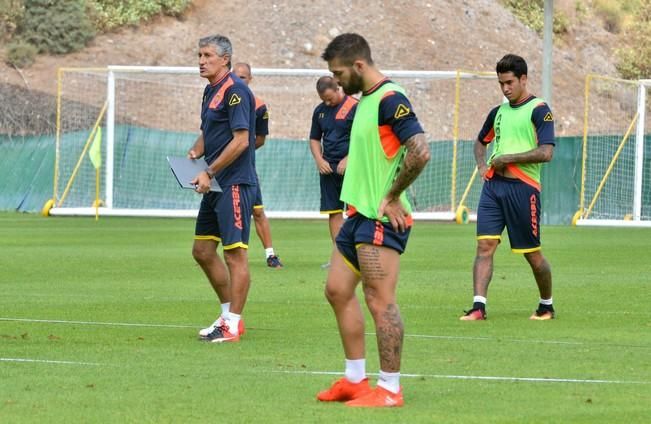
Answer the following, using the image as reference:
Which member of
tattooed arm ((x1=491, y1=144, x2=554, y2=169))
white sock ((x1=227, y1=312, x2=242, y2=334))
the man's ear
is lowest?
white sock ((x1=227, y1=312, x2=242, y2=334))

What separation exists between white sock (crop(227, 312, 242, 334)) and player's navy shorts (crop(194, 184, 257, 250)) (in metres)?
0.54

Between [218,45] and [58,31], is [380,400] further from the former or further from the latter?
[58,31]

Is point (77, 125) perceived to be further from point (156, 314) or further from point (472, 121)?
point (156, 314)

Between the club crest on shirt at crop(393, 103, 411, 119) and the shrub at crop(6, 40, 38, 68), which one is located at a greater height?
the shrub at crop(6, 40, 38, 68)

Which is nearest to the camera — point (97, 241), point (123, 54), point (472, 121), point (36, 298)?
point (36, 298)

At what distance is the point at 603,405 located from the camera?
786 centimetres

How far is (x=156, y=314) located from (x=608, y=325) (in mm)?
3880

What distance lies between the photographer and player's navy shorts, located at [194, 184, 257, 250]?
430 inches

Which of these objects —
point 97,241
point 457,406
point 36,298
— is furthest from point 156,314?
point 97,241

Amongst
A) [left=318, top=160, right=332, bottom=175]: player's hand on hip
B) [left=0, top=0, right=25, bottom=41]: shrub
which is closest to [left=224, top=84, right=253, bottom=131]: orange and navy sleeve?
[left=318, top=160, right=332, bottom=175]: player's hand on hip

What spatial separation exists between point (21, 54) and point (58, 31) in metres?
1.89

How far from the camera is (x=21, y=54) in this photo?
53438 mm

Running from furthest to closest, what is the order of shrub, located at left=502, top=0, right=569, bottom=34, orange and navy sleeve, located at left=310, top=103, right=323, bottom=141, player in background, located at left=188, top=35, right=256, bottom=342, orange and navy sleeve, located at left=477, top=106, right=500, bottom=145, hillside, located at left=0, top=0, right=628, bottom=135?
shrub, located at left=502, top=0, right=569, bottom=34
hillside, located at left=0, top=0, right=628, bottom=135
orange and navy sleeve, located at left=310, top=103, right=323, bottom=141
orange and navy sleeve, located at left=477, top=106, right=500, bottom=145
player in background, located at left=188, top=35, right=256, bottom=342

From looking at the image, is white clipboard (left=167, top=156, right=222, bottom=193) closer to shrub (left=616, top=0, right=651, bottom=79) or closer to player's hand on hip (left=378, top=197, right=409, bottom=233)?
player's hand on hip (left=378, top=197, right=409, bottom=233)
